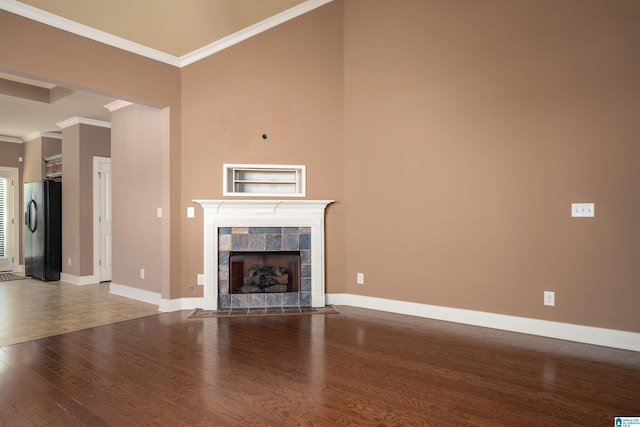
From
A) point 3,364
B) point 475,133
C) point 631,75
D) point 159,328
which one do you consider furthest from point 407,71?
point 3,364

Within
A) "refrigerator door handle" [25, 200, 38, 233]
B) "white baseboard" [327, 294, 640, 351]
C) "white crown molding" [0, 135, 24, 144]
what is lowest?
"white baseboard" [327, 294, 640, 351]

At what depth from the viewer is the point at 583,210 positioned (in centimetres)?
321

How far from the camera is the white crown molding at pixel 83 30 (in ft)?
10.7

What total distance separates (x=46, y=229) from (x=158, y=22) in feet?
16.0

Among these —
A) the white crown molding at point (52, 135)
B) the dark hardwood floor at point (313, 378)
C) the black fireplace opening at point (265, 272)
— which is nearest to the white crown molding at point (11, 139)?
the white crown molding at point (52, 135)

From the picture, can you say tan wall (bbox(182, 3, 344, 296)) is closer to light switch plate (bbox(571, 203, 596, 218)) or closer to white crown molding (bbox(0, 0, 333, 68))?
white crown molding (bbox(0, 0, 333, 68))

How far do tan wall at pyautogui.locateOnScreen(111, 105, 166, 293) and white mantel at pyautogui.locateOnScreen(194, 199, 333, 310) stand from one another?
0.84 metres

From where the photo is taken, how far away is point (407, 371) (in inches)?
104

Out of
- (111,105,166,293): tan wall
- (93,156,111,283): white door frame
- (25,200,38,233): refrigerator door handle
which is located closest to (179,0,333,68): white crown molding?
(111,105,166,293): tan wall

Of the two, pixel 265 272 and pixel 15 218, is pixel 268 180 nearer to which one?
pixel 265 272

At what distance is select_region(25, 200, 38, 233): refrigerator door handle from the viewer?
6.93 metres

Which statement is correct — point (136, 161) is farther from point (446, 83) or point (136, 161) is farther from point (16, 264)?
point (16, 264)

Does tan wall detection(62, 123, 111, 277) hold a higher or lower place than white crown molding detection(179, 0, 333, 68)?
lower

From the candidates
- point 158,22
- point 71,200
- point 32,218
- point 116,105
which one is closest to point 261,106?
point 158,22
